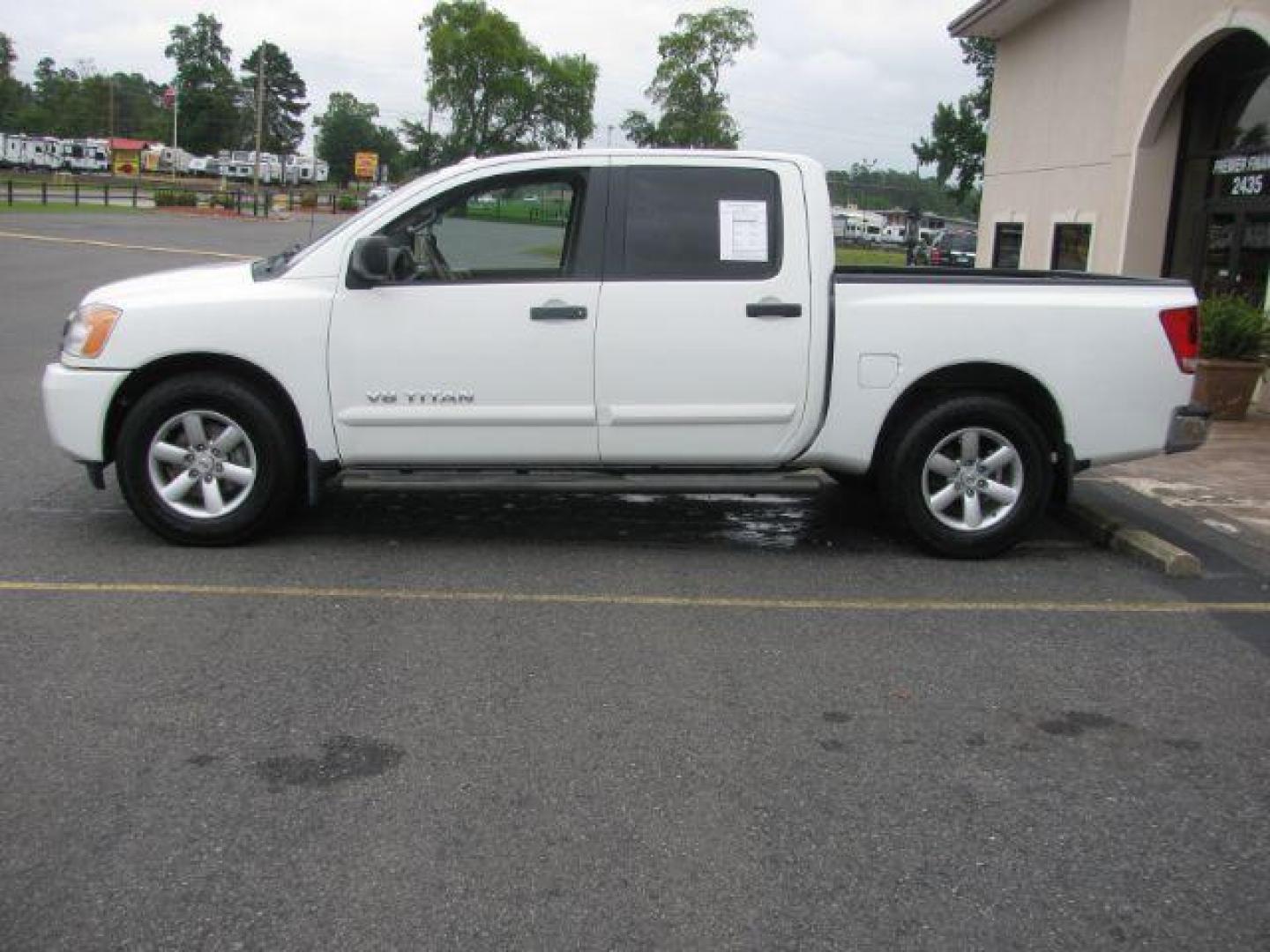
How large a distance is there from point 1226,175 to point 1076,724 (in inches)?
412

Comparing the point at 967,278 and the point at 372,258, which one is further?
the point at 967,278

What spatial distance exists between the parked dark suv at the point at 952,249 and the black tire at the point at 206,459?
30.7 metres

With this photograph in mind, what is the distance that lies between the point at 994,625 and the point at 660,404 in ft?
6.29

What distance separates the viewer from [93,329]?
20.3 ft

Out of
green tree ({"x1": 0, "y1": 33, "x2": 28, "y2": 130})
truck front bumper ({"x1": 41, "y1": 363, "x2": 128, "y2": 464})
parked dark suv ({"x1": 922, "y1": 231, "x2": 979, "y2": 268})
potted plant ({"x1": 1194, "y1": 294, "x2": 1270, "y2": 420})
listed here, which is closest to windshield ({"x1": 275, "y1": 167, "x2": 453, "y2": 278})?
truck front bumper ({"x1": 41, "y1": 363, "x2": 128, "y2": 464})

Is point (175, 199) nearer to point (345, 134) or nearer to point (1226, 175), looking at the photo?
point (1226, 175)

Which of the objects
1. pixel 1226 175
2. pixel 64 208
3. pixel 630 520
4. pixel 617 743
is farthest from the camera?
pixel 64 208

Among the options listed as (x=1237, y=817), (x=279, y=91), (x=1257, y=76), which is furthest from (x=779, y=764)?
(x=279, y=91)

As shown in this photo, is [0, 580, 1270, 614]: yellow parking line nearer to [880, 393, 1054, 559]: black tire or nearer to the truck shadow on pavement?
[880, 393, 1054, 559]: black tire

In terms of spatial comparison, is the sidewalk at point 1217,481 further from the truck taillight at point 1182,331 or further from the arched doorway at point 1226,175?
the arched doorway at point 1226,175

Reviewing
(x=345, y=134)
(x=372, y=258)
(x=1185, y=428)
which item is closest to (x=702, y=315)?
(x=372, y=258)

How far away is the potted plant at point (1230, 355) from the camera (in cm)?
1074

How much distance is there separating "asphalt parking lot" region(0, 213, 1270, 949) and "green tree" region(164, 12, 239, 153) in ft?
425

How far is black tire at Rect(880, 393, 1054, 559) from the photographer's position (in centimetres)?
639
